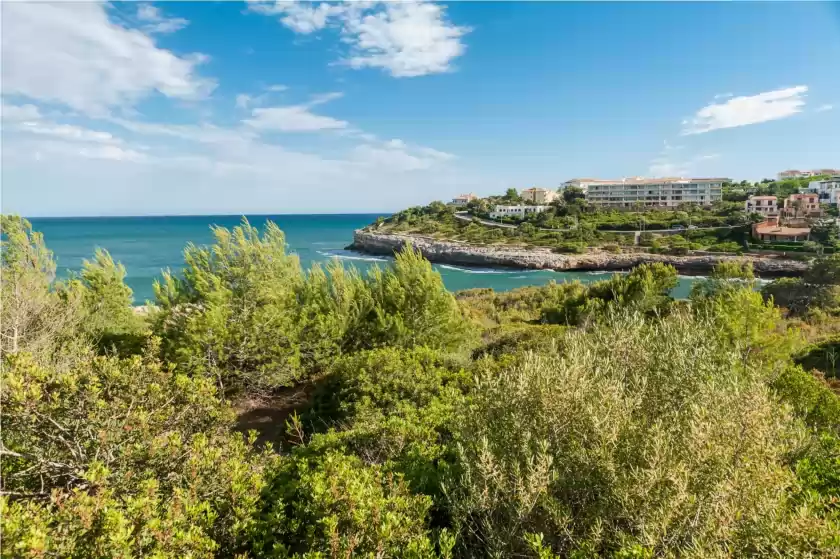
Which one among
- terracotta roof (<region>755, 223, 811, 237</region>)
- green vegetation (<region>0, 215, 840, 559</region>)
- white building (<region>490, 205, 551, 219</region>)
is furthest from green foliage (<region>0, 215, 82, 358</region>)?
white building (<region>490, 205, 551, 219</region>)

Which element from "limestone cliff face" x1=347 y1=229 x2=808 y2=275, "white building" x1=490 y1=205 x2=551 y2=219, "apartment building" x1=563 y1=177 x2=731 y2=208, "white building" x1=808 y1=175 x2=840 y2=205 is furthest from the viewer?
"white building" x1=490 y1=205 x2=551 y2=219

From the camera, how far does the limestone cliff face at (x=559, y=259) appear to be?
51.9 metres

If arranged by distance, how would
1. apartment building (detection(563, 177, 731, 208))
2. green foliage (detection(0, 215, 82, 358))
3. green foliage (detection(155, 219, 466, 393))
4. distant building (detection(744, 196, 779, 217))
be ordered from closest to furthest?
green foliage (detection(0, 215, 82, 358)) → green foliage (detection(155, 219, 466, 393)) → distant building (detection(744, 196, 779, 217)) → apartment building (detection(563, 177, 731, 208))

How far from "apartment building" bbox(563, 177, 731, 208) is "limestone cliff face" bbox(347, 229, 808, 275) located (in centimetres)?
4405

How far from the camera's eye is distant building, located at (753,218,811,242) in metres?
59.9

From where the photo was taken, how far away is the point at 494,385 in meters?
6.02

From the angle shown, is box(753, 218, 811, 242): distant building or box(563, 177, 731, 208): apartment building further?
box(563, 177, 731, 208): apartment building

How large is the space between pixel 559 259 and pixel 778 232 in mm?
29494

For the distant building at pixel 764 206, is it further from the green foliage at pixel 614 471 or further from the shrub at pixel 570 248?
the green foliage at pixel 614 471

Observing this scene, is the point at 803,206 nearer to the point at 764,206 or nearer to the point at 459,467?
the point at 764,206

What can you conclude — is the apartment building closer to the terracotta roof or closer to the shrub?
the terracotta roof

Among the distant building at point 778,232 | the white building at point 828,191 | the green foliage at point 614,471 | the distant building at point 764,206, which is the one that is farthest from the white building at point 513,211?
the green foliage at point 614,471

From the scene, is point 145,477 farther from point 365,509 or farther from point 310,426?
point 310,426

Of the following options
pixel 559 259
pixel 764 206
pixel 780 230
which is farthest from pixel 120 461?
pixel 764 206
